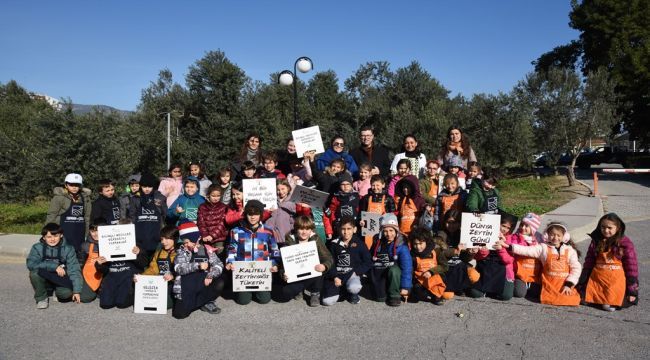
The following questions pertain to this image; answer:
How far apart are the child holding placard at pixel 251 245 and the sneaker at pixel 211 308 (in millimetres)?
398

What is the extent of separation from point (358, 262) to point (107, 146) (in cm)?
968

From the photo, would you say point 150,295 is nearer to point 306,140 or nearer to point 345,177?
point 345,177

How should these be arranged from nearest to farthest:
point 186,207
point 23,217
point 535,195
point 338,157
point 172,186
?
point 186,207 < point 172,186 < point 338,157 < point 23,217 < point 535,195

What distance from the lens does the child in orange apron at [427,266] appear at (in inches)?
245

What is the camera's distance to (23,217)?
48.9 feet

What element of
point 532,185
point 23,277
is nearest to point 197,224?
point 23,277

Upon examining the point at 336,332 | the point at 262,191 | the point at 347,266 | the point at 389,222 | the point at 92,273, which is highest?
the point at 262,191

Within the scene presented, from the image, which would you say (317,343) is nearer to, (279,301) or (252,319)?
(252,319)

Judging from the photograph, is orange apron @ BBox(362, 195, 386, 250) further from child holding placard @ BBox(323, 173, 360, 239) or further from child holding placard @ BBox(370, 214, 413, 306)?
child holding placard @ BBox(370, 214, 413, 306)

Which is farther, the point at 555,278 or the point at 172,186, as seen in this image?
the point at 172,186

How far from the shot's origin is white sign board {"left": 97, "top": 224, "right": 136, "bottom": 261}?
21.0 ft

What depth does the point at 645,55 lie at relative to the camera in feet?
96.2

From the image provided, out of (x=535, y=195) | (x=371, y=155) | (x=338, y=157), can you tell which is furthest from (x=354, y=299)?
(x=535, y=195)

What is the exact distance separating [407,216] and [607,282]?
2.62 metres
